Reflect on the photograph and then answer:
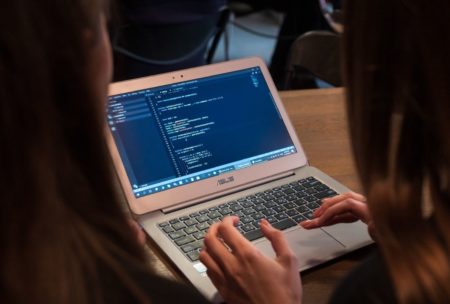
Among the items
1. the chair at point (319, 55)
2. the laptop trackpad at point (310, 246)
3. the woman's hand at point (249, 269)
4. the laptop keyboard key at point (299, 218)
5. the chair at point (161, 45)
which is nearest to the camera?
the woman's hand at point (249, 269)

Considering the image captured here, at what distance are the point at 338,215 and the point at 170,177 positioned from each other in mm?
306

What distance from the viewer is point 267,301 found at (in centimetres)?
86

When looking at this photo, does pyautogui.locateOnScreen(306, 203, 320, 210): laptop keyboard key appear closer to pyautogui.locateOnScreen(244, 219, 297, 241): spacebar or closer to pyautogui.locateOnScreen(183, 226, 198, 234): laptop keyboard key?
pyautogui.locateOnScreen(244, 219, 297, 241): spacebar

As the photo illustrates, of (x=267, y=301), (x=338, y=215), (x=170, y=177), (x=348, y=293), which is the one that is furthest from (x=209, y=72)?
(x=348, y=293)

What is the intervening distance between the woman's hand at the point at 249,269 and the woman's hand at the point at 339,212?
14 cm

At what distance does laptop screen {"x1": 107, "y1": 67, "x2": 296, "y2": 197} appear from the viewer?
1.12 meters

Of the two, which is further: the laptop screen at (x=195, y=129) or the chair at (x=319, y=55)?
the chair at (x=319, y=55)

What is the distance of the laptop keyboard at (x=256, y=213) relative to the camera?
3.39 feet

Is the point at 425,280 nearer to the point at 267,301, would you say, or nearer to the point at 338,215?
the point at 267,301

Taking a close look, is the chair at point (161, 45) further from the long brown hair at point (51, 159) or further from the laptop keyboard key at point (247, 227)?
the long brown hair at point (51, 159)

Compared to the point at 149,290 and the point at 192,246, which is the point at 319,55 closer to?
the point at 192,246

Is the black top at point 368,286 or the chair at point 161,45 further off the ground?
the black top at point 368,286

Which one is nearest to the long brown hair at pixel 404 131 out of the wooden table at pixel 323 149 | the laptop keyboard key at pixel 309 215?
the wooden table at pixel 323 149

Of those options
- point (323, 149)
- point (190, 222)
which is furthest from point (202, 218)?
point (323, 149)
